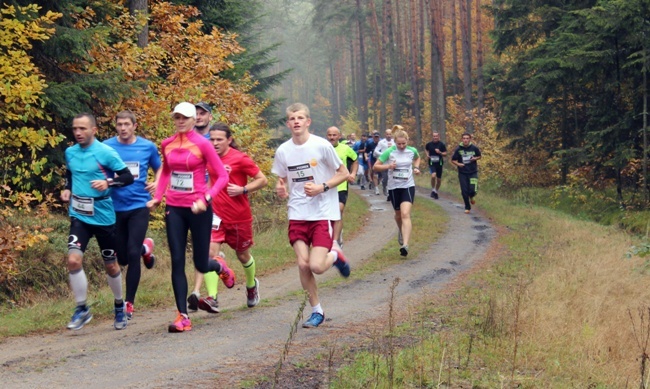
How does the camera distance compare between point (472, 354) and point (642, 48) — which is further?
point (642, 48)

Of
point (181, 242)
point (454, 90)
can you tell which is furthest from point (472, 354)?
point (454, 90)

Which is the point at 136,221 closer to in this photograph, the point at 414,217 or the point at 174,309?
the point at 174,309

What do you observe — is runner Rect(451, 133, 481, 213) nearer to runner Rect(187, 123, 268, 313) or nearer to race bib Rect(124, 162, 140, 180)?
runner Rect(187, 123, 268, 313)

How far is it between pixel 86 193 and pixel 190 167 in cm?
116

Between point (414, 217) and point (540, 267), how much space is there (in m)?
7.92

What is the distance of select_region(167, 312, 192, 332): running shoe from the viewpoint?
25.9 ft

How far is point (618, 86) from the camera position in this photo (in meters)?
21.8

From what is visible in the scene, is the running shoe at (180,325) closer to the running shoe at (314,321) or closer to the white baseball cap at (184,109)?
the running shoe at (314,321)

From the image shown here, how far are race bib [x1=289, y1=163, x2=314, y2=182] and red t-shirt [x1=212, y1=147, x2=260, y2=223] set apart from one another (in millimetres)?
1246

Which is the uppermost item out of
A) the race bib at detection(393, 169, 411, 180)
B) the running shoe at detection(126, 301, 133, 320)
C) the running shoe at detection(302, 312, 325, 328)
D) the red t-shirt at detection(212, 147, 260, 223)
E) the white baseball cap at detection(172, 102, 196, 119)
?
the white baseball cap at detection(172, 102, 196, 119)

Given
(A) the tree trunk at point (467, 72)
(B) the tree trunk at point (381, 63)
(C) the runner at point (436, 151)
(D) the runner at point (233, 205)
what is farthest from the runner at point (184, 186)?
(B) the tree trunk at point (381, 63)

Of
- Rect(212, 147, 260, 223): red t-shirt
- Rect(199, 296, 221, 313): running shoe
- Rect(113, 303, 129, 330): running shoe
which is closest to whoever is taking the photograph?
Rect(113, 303, 129, 330): running shoe

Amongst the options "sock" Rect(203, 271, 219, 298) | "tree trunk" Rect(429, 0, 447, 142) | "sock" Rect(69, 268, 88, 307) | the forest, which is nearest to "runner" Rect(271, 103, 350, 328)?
"sock" Rect(203, 271, 219, 298)

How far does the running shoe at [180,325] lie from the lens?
7.89 m
